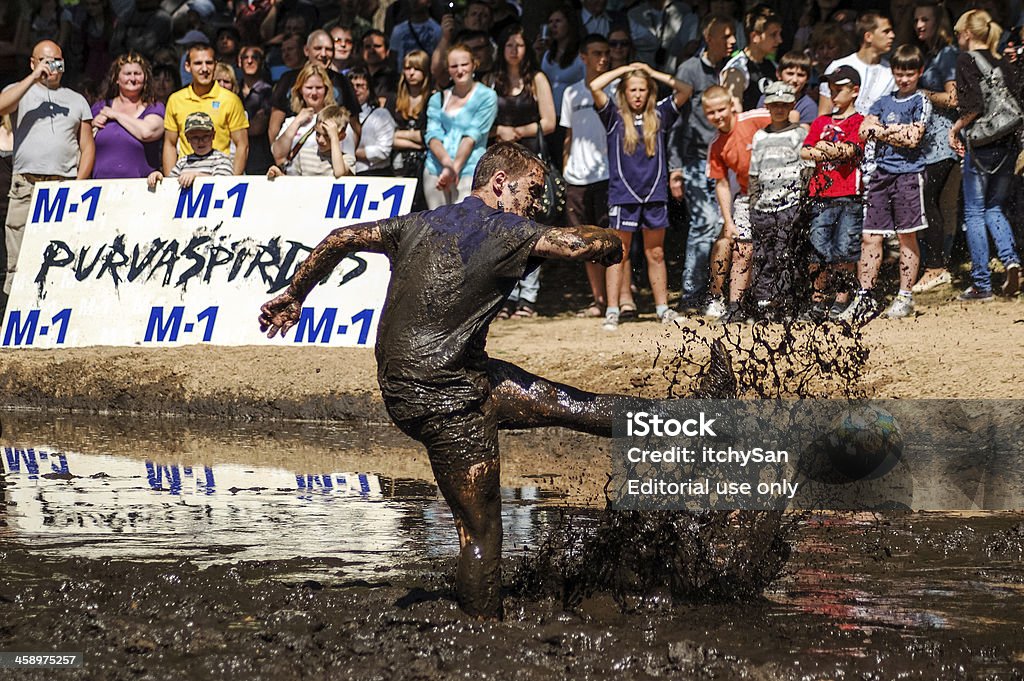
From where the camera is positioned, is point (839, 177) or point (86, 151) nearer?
point (839, 177)

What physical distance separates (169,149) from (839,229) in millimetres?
5679

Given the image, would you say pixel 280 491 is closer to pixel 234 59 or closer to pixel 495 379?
pixel 495 379

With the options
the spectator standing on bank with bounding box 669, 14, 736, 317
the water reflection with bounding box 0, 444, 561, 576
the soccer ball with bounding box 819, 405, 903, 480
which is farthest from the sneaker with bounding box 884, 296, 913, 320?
the water reflection with bounding box 0, 444, 561, 576

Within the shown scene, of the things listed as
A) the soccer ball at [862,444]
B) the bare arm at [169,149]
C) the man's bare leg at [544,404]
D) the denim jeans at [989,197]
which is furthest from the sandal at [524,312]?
the man's bare leg at [544,404]

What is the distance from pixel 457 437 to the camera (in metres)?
5.88

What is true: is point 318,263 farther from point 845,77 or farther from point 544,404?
point 845,77

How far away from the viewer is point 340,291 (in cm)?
1254

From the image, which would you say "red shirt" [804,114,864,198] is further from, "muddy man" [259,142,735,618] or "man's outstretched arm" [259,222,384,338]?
"man's outstretched arm" [259,222,384,338]

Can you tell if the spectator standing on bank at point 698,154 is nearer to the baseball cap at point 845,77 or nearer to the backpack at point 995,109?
the baseball cap at point 845,77

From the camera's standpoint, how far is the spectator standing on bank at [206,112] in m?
13.6

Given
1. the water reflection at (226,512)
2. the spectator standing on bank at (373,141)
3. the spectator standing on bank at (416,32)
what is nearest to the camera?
the water reflection at (226,512)

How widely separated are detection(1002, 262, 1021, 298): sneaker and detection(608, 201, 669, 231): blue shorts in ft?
8.93

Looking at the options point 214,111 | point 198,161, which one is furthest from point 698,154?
point 198,161

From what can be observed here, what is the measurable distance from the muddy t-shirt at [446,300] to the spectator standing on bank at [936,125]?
288 inches
